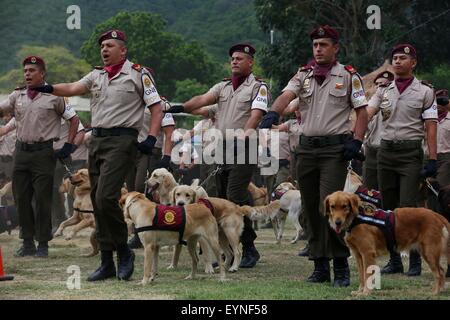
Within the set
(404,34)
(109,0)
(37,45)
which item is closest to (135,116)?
(404,34)

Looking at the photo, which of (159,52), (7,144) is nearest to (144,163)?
(7,144)

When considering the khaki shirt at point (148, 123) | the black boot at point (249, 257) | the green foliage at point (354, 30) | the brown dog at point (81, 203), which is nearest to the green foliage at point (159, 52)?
the green foliage at point (354, 30)

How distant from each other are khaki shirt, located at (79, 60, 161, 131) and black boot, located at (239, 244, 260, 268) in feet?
8.25

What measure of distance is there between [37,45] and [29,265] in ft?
265

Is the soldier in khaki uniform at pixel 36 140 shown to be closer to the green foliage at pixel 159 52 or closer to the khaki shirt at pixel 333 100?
the khaki shirt at pixel 333 100

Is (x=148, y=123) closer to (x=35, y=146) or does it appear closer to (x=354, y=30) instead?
(x=35, y=146)

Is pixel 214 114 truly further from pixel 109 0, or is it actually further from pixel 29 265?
pixel 109 0

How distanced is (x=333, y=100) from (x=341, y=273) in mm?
1625

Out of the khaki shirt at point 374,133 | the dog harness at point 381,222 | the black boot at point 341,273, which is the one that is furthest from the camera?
the khaki shirt at point 374,133

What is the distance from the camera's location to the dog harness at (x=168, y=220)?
31.6ft

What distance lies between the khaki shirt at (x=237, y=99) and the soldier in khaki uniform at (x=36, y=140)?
2292 mm

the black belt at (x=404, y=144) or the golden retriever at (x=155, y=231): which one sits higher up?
the black belt at (x=404, y=144)

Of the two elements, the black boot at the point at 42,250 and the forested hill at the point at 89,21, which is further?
the forested hill at the point at 89,21

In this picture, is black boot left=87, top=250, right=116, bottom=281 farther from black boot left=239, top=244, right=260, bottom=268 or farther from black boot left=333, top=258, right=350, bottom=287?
black boot left=333, top=258, right=350, bottom=287
